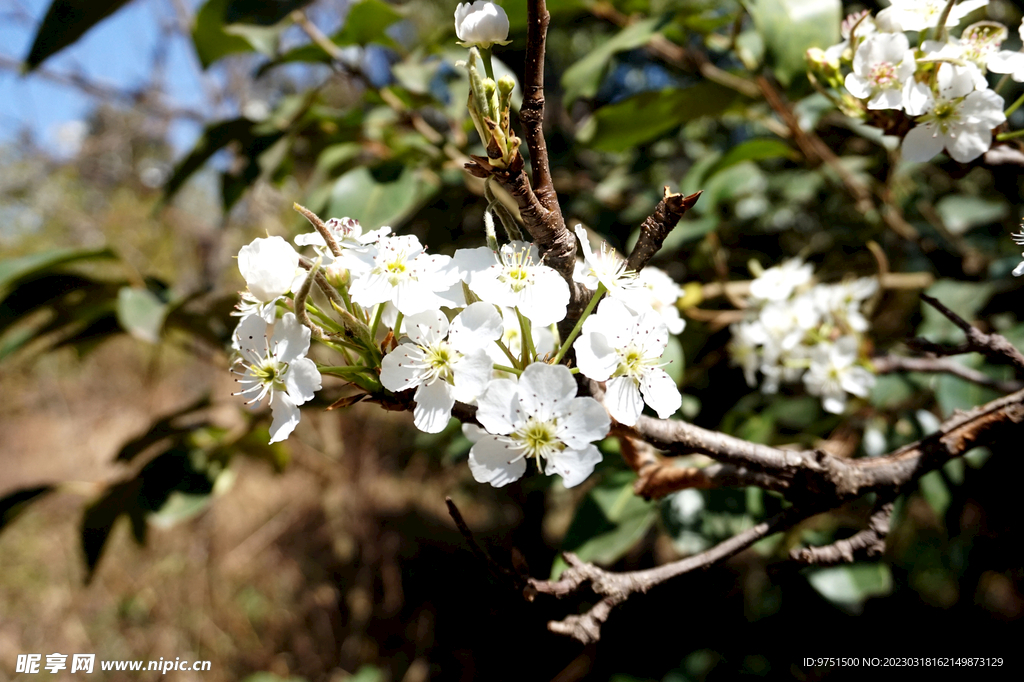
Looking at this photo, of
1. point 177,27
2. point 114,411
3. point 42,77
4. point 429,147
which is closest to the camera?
point 429,147

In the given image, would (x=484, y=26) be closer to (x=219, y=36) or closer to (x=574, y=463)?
(x=574, y=463)

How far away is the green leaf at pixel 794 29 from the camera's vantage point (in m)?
0.93

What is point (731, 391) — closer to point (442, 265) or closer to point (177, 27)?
point (442, 265)

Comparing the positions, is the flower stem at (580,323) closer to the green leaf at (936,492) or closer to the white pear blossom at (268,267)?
the white pear blossom at (268,267)

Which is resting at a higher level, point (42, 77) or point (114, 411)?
point (42, 77)

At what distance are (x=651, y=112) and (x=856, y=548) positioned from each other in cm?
82

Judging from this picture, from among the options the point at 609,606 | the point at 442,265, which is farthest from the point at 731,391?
the point at 442,265

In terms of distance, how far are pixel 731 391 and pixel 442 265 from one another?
108cm

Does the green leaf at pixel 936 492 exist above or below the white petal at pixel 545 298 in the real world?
below

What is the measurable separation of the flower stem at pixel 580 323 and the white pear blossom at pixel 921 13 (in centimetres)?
50

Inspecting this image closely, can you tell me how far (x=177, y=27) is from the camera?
348cm

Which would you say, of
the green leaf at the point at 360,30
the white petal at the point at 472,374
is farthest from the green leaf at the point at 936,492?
the green leaf at the point at 360,30

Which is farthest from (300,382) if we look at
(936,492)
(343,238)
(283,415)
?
(936,492)

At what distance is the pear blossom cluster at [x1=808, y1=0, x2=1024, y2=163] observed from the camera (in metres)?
0.71
